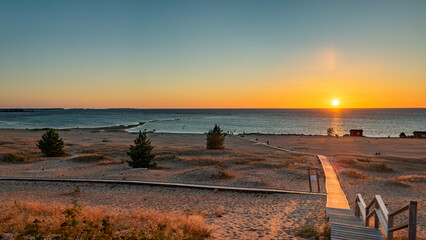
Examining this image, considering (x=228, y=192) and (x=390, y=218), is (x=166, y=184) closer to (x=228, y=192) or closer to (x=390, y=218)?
(x=228, y=192)

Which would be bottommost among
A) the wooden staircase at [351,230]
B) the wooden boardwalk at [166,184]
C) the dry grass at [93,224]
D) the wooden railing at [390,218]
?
the wooden boardwalk at [166,184]

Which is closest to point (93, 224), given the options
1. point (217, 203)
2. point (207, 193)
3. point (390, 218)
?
point (217, 203)

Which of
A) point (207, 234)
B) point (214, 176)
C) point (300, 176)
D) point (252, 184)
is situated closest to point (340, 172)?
point (300, 176)

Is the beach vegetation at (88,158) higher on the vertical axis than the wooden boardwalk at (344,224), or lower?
lower

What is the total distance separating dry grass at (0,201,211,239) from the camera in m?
8.05

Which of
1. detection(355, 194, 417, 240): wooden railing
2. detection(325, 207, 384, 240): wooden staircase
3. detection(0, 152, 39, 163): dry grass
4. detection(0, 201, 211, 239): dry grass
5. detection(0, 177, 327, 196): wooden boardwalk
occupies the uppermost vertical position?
detection(355, 194, 417, 240): wooden railing

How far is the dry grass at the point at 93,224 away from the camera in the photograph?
8047 mm

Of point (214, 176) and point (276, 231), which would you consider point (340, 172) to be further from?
point (276, 231)

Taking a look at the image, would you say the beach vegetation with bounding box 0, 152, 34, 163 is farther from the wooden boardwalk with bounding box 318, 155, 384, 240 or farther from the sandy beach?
the wooden boardwalk with bounding box 318, 155, 384, 240

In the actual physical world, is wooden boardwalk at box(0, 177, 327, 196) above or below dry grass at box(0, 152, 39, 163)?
above

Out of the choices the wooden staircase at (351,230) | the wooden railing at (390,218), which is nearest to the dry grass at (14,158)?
the wooden staircase at (351,230)

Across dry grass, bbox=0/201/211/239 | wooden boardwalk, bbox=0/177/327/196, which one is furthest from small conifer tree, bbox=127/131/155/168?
dry grass, bbox=0/201/211/239

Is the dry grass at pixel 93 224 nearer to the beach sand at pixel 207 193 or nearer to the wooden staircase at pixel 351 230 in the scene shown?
the beach sand at pixel 207 193

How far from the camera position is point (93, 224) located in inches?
379
